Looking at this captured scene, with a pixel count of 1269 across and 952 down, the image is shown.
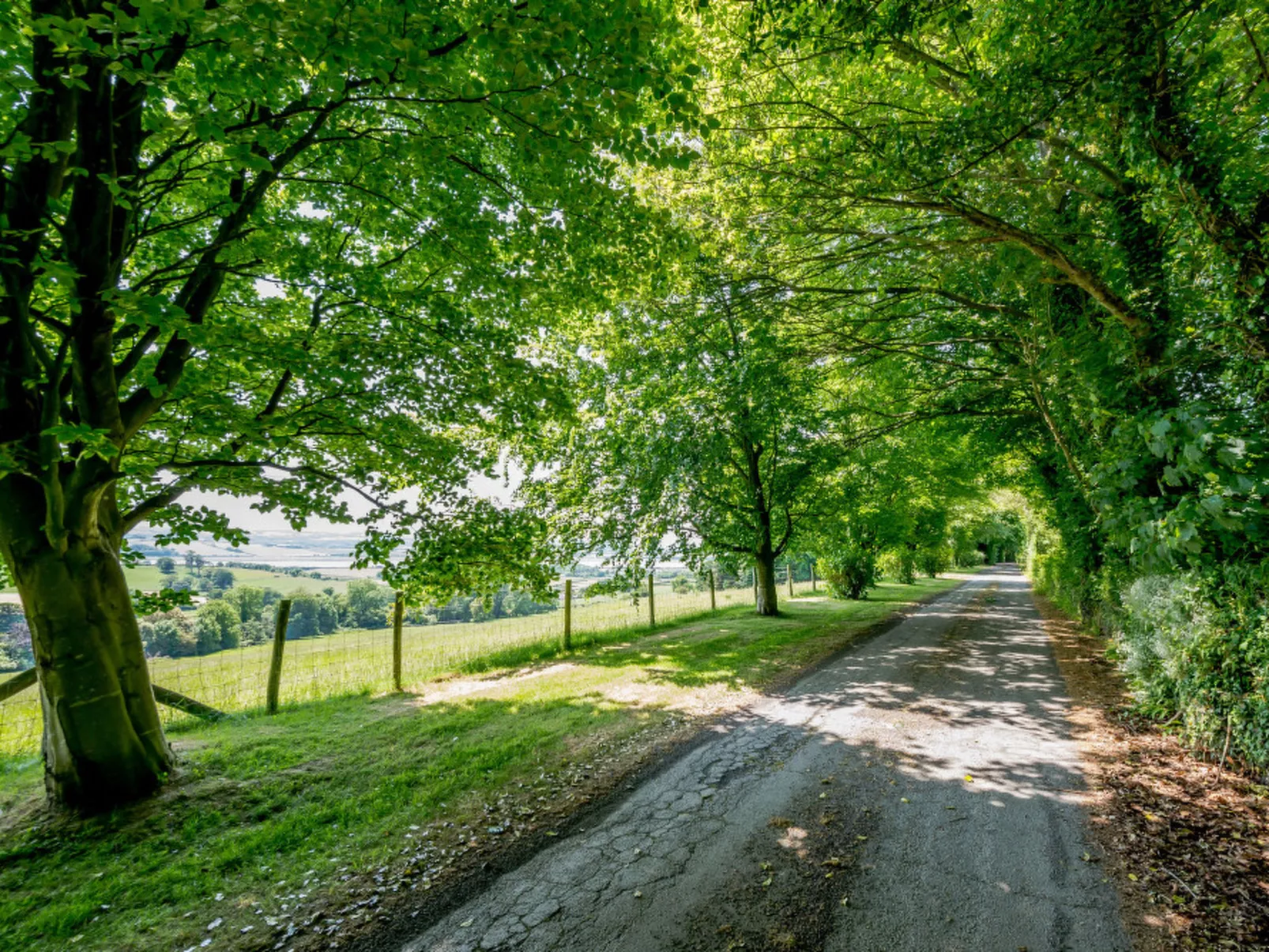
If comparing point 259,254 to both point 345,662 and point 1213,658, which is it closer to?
point 345,662

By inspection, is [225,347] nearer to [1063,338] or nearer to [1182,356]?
[1182,356]

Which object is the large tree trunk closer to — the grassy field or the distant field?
the grassy field

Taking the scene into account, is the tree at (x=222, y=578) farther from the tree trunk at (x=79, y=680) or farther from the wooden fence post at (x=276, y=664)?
the tree trunk at (x=79, y=680)

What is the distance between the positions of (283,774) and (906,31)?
9.31m

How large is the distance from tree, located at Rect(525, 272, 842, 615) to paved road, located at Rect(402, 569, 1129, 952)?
4.98 meters

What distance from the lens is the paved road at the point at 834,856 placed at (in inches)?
115

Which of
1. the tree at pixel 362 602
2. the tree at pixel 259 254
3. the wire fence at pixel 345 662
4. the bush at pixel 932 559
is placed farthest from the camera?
the bush at pixel 932 559

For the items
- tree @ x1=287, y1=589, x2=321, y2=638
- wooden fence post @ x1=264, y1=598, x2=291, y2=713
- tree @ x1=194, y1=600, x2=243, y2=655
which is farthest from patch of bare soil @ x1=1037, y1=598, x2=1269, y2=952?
tree @ x1=194, y1=600, x2=243, y2=655

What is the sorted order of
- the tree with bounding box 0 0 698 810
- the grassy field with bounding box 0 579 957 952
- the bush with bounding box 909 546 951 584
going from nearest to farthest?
the grassy field with bounding box 0 579 957 952 < the tree with bounding box 0 0 698 810 < the bush with bounding box 909 546 951 584

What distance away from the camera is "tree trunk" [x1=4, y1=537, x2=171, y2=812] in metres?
4.45

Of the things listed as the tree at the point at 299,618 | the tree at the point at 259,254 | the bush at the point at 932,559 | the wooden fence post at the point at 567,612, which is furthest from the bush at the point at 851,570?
the tree at the point at 299,618

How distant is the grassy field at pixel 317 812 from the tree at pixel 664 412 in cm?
341

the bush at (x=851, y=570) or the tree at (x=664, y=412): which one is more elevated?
the tree at (x=664, y=412)

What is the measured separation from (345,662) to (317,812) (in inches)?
265
